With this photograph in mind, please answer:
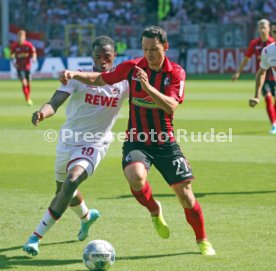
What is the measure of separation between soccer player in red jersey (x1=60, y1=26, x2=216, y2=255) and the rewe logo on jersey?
13.6 inches

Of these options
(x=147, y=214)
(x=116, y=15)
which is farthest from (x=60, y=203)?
(x=116, y=15)

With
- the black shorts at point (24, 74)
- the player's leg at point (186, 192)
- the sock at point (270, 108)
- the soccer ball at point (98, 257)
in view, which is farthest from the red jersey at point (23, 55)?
the soccer ball at point (98, 257)

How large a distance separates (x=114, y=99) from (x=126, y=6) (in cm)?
4469

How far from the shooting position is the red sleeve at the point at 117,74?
317 inches

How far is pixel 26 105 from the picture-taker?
87.6 feet

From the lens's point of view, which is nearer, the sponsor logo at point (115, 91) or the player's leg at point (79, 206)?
→ the sponsor logo at point (115, 91)

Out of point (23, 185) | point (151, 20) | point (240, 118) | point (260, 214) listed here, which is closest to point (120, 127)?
point (240, 118)

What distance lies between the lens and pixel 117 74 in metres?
8.05

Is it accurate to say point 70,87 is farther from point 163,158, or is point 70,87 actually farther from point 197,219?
point 197,219

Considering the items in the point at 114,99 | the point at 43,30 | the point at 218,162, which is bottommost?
the point at 43,30

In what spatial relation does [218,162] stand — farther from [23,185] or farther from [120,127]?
[120,127]

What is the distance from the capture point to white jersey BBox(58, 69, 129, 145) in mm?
8391

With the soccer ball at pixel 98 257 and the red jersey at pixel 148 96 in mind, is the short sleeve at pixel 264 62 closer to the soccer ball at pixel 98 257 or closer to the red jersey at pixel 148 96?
the red jersey at pixel 148 96

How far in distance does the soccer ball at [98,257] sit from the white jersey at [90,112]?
145 centimetres
